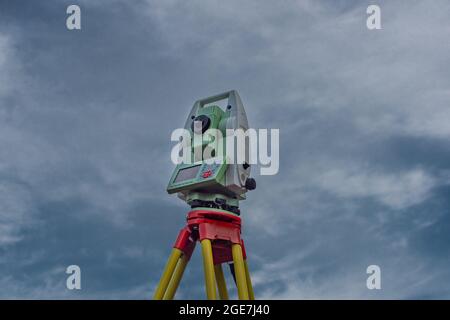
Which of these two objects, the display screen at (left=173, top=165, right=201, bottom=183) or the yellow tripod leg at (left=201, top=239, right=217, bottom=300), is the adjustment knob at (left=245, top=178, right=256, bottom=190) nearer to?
the display screen at (left=173, top=165, right=201, bottom=183)

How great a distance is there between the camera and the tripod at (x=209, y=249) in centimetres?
1115

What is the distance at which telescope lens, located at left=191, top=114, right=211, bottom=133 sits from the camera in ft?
41.2

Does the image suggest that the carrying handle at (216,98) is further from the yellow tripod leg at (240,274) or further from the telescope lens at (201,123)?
the yellow tripod leg at (240,274)

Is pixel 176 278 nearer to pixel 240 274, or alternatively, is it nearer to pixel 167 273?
pixel 167 273

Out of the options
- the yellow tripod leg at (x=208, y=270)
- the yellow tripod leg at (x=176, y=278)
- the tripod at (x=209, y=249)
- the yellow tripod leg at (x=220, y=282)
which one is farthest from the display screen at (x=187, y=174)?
the yellow tripod leg at (x=220, y=282)

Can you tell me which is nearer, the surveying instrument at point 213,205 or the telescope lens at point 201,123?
the surveying instrument at point 213,205

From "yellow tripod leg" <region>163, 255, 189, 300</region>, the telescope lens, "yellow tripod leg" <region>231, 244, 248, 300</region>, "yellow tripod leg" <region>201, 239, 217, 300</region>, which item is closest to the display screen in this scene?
the telescope lens

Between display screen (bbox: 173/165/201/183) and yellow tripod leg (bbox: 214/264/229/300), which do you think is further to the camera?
yellow tripod leg (bbox: 214/264/229/300)

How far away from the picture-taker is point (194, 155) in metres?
12.5

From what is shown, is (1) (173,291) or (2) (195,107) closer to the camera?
(1) (173,291)
